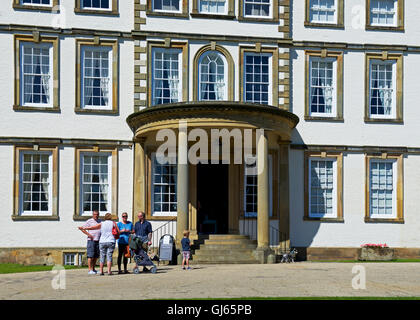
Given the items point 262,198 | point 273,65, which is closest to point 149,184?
point 262,198

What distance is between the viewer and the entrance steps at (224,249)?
68.7 ft

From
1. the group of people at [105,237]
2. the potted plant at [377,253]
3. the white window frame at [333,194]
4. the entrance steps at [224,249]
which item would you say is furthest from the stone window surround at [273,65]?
the group of people at [105,237]

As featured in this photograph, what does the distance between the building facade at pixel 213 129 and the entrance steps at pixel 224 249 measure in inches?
23.1

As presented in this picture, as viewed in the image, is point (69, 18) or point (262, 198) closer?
point (262, 198)

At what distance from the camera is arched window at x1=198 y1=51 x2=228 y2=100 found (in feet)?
78.3

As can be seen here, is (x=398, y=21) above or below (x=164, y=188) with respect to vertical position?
above

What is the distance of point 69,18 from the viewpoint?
920 inches

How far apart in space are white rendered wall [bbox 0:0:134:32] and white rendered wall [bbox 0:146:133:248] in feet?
15.2

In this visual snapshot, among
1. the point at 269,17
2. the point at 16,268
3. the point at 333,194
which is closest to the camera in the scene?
the point at 16,268

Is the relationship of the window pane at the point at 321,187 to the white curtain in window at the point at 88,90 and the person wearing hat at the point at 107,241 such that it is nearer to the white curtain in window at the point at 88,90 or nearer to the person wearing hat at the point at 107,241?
the white curtain in window at the point at 88,90

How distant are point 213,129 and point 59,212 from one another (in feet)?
21.4

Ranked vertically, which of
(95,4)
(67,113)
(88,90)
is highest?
(95,4)

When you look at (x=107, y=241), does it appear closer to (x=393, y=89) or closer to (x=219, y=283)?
(x=219, y=283)

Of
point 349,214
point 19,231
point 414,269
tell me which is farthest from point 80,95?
point 414,269
